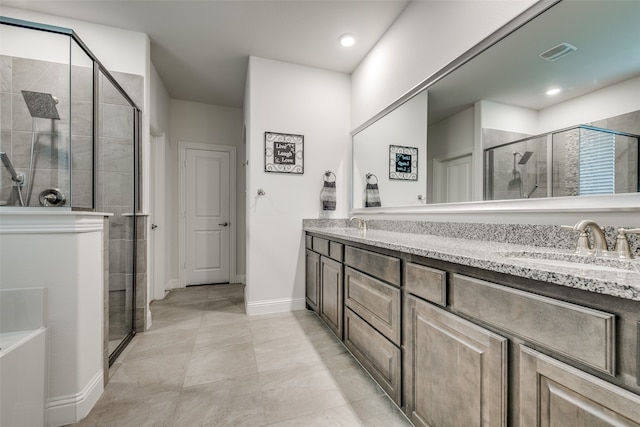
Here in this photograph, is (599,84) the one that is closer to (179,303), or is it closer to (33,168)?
(33,168)

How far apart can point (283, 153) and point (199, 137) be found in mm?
1839

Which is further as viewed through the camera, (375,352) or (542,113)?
(375,352)

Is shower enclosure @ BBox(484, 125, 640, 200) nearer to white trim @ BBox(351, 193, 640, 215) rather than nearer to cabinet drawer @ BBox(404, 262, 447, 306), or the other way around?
white trim @ BBox(351, 193, 640, 215)

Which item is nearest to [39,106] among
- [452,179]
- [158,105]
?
[158,105]

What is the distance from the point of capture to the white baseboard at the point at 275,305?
109 inches

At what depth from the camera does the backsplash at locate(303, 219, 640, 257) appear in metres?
1.04

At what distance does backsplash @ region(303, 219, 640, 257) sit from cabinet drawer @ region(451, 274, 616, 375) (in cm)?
57

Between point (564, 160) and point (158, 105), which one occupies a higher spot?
point (158, 105)

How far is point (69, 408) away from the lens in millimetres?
1347

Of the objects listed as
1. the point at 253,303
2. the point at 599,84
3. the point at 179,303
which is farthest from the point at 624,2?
the point at 179,303

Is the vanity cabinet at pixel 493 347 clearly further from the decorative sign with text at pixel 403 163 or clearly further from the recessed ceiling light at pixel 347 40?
the recessed ceiling light at pixel 347 40

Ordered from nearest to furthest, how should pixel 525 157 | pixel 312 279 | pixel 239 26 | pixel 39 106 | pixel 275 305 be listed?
pixel 525 157 → pixel 39 106 → pixel 239 26 → pixel 312 279 → pixel 275 305

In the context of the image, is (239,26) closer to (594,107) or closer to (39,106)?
(39,106)

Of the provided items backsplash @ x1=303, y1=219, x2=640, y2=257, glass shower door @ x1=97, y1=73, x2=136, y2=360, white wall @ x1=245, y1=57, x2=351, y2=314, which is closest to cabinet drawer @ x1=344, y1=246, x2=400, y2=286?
backsplash @ x1=303, y1=219, x2=640, y2=257
